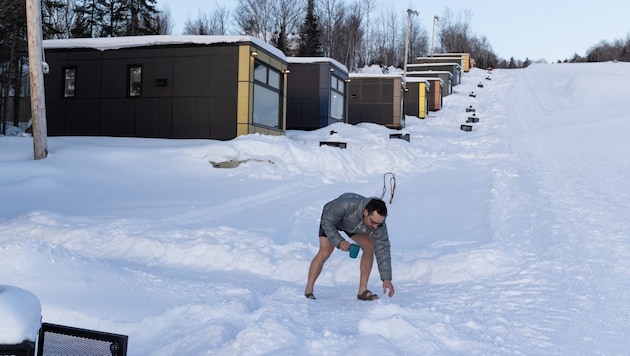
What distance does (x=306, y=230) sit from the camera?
9102mm

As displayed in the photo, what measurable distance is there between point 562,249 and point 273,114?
45.2 ft

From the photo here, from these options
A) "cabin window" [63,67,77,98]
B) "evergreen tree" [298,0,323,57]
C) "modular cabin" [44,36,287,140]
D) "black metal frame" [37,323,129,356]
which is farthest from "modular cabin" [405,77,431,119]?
"black metal frame" [37,323,129,356]

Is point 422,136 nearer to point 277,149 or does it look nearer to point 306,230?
point 277,149

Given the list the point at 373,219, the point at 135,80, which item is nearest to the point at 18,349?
the point at 373,219

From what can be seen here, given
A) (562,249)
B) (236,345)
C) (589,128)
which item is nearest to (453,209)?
(562,249)

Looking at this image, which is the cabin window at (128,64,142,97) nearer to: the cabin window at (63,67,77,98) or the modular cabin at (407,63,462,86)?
the cabin window at (63,67,77,98)

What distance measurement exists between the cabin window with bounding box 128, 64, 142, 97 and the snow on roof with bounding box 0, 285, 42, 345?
1691 cm

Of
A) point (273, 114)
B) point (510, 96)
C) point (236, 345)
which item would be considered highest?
point (510, 96)

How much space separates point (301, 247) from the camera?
25.6 ft

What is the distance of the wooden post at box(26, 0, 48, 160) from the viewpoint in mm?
12922

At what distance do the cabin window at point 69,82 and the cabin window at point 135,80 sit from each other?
92.9 inches

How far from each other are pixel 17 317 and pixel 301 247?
19.0ft

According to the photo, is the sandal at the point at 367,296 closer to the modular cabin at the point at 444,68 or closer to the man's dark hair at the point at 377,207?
the man's dark hair at the point at 377,207

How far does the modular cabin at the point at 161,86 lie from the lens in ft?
56.3
